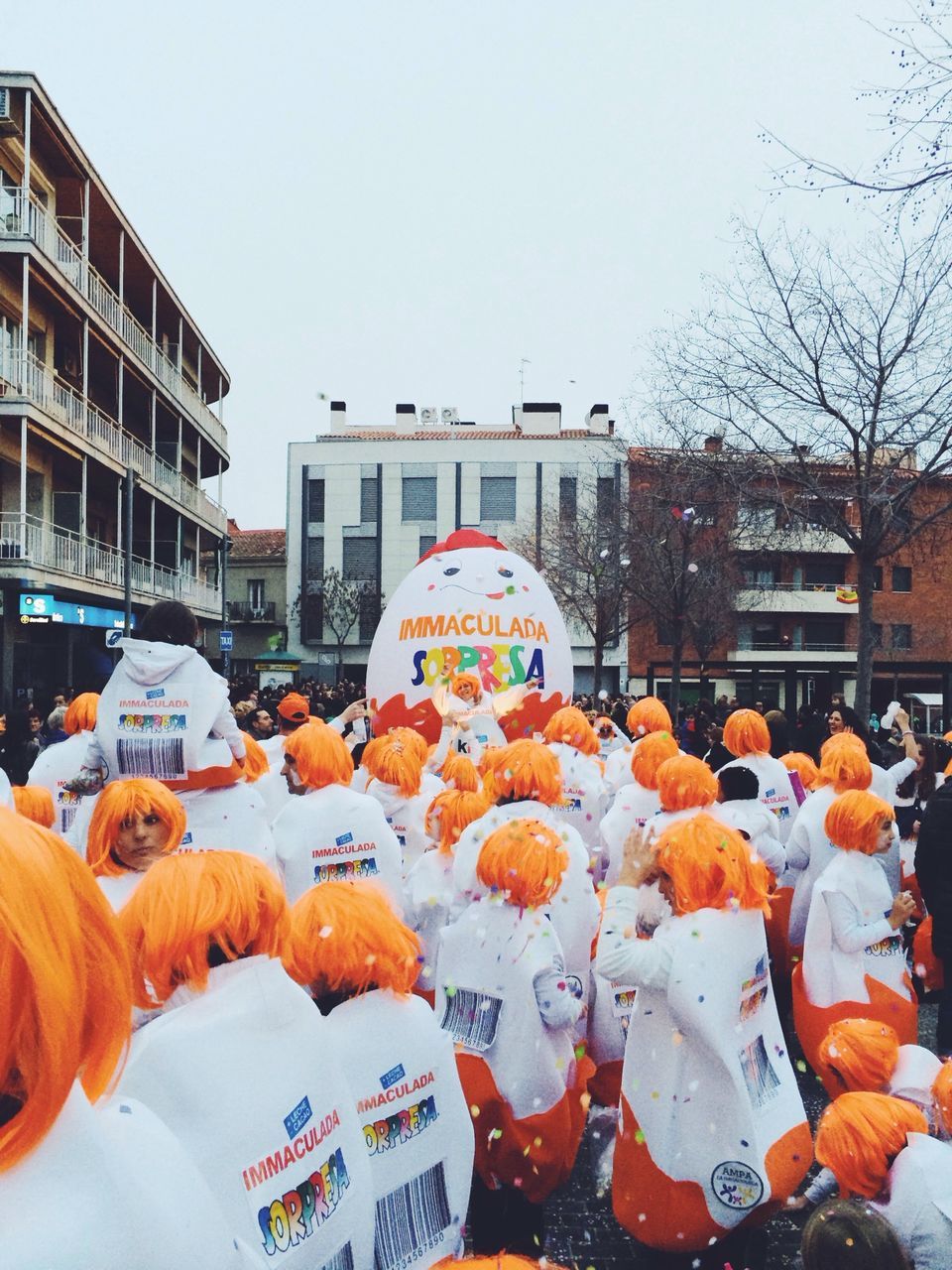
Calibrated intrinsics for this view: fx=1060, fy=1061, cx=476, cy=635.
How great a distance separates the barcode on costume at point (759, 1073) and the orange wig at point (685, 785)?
5.69 feet

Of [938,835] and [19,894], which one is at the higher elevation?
[19,894]

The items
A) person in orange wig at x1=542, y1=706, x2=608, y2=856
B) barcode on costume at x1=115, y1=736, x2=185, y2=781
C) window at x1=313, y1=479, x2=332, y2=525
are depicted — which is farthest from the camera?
window at x1=313, y1=479, x2=332, y2=525

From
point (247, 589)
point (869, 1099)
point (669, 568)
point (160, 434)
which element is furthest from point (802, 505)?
point (247, 589)

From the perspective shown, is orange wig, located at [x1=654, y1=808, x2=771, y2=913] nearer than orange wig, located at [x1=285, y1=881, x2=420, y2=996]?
No

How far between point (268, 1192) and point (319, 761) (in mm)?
3114

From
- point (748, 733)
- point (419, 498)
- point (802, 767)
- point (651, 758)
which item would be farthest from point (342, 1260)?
point (419, 498)

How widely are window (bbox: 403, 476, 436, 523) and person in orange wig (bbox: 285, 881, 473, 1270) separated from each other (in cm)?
4325

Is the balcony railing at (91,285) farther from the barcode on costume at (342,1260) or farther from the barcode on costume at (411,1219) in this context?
the barcode on costume at (342,1260)

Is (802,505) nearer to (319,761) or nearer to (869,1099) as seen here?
(319,761)

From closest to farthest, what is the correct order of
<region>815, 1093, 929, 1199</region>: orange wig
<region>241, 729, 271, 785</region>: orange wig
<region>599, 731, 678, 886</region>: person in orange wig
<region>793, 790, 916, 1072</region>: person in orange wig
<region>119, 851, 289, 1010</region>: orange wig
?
1. <region>119, 851, 289, 1010</region>: orange wig
2. <region>815, 1093, 929, 1199</region>: orange wig
3. <region>793, 790, 916, 1072</region>: person in orange wig
4. <region>599, 731, 678, 886</region>: person in orange wig
5. <region>241, 729, 271, 785</region>: orange wig

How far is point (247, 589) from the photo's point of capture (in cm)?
4962

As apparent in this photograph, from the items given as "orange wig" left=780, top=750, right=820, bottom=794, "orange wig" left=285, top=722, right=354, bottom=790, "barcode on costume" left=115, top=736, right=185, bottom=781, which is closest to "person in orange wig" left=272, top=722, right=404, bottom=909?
"orange wig" left=285, top=722, right=354, bottom=790

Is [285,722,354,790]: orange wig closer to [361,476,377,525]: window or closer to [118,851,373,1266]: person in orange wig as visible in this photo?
[118,851,373,1266]: person in orange wig

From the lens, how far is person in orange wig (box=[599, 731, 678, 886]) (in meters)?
6.18
